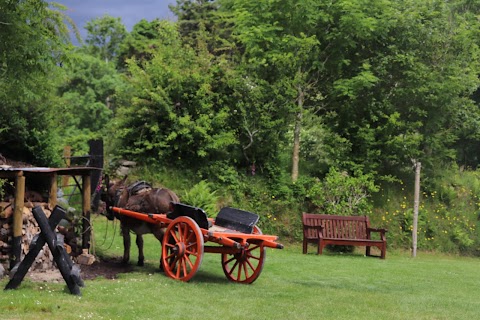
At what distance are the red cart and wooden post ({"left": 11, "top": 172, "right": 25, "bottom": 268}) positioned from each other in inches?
80.8

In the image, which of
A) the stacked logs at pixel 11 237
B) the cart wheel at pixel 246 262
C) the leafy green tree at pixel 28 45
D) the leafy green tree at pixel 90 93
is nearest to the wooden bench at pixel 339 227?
the cart wheel at pixel 246 262

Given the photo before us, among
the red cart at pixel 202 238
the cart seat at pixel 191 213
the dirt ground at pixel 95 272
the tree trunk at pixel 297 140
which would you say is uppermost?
the tree trunk at pixel 297 140

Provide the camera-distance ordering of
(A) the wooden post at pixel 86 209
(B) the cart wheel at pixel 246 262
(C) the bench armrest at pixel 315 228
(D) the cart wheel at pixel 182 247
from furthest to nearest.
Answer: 1. (C) the bench armrest at pixel 315 228
2. (A) the wooden post at pixel 86 209
3. (B) the cart wheel at pixel 246 262
4. (D) the cart wheel at pixel 182 247

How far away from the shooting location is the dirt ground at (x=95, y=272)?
32.1 ft

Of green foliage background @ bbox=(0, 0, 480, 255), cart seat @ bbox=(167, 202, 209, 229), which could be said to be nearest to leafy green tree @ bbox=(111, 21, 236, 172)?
green foliage background @ bbox=(0, 0, 480, 255)

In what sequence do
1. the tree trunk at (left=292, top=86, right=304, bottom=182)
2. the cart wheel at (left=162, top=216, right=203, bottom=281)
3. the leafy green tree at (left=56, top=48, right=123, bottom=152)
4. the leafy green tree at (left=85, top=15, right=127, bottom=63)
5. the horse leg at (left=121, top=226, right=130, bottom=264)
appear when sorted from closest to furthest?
the cart wheel at (left=162, top=216, right=203, bottom=281) < the horse leg at (left=121, top=226, right=130, bottom=264) < the tree trunk at (left=292, top=86, right=304, bottom=182) < the leafy green tree at (left=56, top=48, right=123, bottom=152) < the leafy green tree at (left=85, top=15, right=127, bottom=63)

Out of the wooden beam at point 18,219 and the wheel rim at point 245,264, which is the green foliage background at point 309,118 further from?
the wooden beam at point 18,219

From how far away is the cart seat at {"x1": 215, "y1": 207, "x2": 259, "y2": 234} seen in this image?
1033 cm

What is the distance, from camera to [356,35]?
69.6ft

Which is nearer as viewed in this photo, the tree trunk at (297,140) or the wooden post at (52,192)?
the wooden post at (52,192)

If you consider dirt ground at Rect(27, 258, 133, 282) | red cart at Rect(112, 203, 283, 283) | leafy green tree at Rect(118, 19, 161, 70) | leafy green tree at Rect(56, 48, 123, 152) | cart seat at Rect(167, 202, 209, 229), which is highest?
leafy green tree at Rect(118, 19, 161, 70)

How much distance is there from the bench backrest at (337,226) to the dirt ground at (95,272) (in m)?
6.22

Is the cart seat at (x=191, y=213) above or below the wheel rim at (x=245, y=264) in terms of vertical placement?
above

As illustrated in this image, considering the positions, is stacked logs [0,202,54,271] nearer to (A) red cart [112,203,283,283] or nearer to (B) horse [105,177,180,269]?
(B) horse [105,177,180,269]
